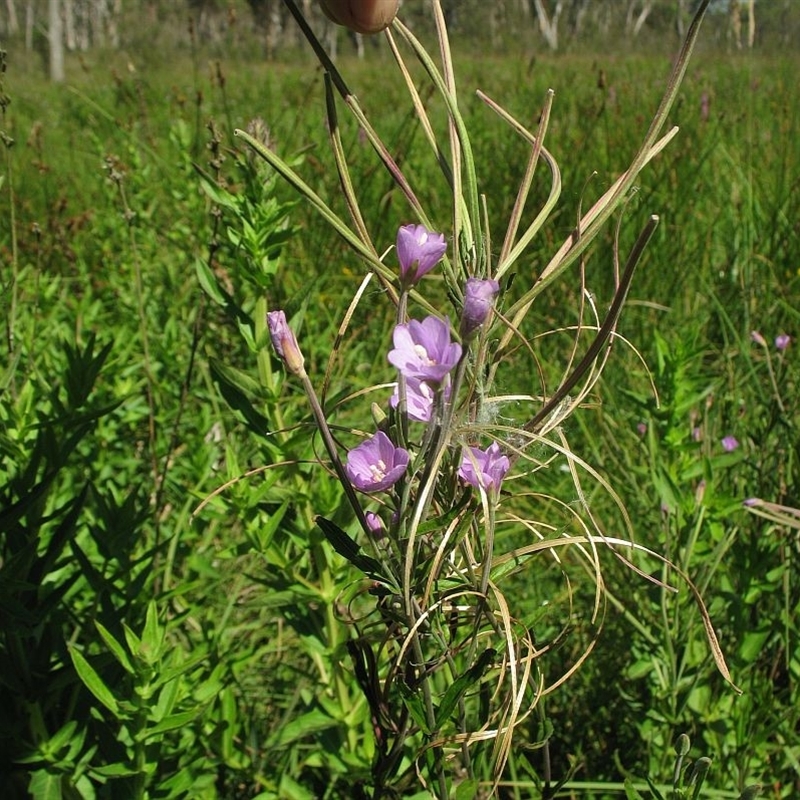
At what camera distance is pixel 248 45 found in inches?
393

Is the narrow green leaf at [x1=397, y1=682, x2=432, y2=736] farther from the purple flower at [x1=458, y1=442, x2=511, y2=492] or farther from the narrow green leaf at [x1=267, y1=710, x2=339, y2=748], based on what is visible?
the narrow green leaf at [x1=267, y1=710, x2=339, y2=748]

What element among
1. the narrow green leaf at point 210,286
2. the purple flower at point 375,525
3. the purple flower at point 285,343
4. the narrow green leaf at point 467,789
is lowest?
the narrow green leaf at point 467,789

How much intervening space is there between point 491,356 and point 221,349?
165cm

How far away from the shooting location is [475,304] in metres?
0.54

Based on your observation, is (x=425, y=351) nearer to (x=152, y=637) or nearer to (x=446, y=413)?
(x=446, y=413)

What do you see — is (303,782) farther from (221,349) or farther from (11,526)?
(221,349)

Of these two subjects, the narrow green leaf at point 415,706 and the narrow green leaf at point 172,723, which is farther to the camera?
the narrow green leaf at point 172,723

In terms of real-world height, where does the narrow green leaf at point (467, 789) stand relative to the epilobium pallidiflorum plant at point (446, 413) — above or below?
below

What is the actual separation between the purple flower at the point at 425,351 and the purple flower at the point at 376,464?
0.20 feet

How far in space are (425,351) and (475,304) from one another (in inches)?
2.6

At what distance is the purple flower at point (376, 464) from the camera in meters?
0.59

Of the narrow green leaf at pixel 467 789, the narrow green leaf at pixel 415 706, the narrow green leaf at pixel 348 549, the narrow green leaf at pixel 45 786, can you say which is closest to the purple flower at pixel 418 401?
the narrow green leaf at pixel 348 549

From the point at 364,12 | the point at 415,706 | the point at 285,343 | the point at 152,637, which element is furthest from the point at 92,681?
the point at 364,12

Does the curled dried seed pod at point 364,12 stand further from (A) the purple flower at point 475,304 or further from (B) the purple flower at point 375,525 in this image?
(B) the purple flower at point 375,525
